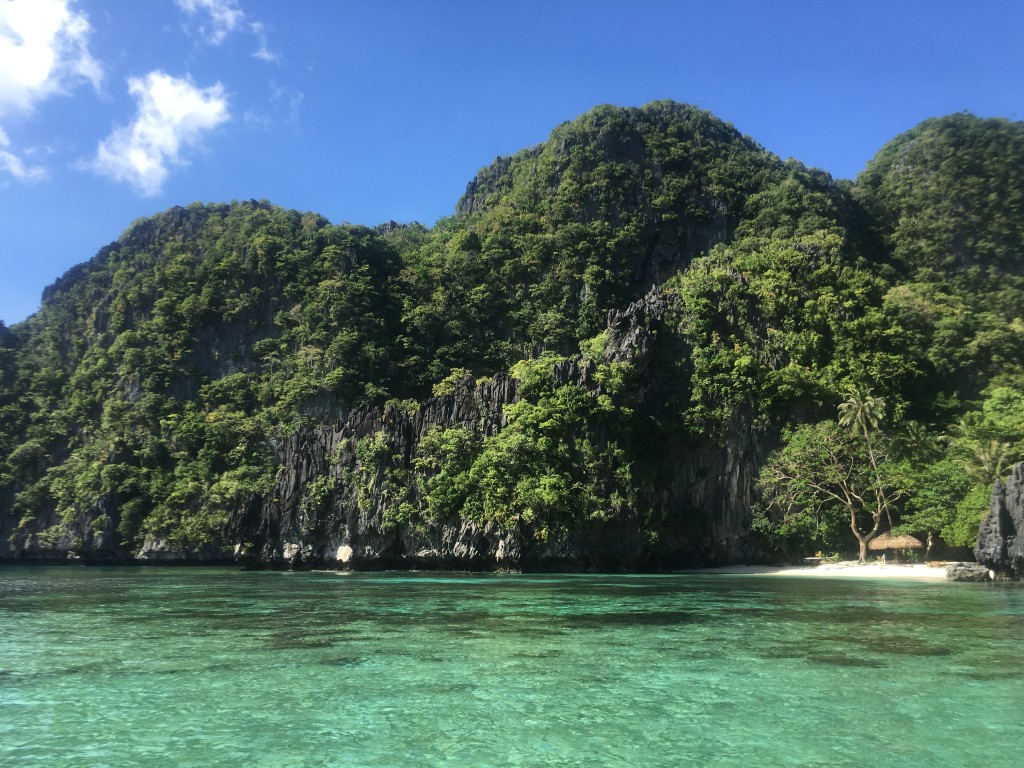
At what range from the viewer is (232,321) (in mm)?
60500

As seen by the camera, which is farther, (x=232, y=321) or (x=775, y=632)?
(x=232, y=321)

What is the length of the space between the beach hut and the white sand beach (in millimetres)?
1017

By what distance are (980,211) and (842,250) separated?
1314 cm

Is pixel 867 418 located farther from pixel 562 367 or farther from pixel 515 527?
pixel 515 527

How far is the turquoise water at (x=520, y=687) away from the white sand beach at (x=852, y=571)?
12.0 metres

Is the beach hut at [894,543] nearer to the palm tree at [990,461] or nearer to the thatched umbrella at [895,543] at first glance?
the thatched umbrella at [895,543]

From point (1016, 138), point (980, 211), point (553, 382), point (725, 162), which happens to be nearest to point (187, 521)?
point (553, 382)

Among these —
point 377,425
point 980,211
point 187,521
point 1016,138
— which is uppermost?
point 1016,138

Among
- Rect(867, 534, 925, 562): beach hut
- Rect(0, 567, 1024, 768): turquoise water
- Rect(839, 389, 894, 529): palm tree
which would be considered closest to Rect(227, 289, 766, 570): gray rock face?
Rect(839, 389, 894, 529): palm tree

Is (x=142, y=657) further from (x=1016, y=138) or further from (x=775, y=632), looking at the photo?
(x=1016, y=138)

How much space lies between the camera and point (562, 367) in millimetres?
38781

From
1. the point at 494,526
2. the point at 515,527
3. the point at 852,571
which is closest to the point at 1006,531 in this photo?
the point at 852,571

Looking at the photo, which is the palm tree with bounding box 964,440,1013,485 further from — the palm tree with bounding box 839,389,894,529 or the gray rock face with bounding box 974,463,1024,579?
the palm tree with bounding box 839,389,894,529

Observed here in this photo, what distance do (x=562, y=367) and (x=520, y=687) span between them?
30.4 metres
